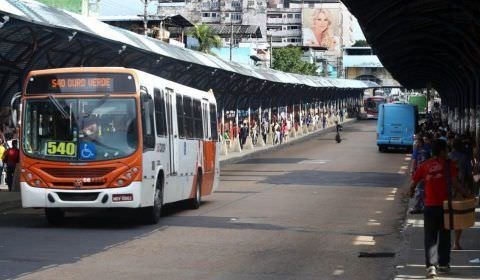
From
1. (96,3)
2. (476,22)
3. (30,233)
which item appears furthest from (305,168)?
(96,3)

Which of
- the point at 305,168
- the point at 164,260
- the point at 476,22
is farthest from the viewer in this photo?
the point at 305,168

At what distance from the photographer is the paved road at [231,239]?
12523 mm

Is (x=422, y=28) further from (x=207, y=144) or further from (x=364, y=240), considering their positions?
(x=364, y=240)

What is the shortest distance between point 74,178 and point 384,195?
42.0 ft

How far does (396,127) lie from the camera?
190 feet

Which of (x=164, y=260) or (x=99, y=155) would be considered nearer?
(x=164, y=260)

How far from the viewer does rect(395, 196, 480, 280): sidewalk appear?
1206 centimetres

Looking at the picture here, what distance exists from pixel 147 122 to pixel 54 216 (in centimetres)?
246

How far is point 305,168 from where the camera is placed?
140 ft

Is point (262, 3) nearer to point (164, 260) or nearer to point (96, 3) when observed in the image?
point (96, 3)

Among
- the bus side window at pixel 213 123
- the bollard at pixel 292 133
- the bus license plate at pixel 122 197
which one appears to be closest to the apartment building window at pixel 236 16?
the bollard at pixel 292 133

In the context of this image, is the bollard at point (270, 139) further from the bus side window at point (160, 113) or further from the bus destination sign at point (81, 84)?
the bus destination sign at point (81, 84)

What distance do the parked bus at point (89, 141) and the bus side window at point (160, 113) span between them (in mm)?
87

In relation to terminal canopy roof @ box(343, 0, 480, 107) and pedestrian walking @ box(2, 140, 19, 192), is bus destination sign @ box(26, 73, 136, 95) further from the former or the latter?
pedestrian walking @ box(2, 140, 19, 192)
